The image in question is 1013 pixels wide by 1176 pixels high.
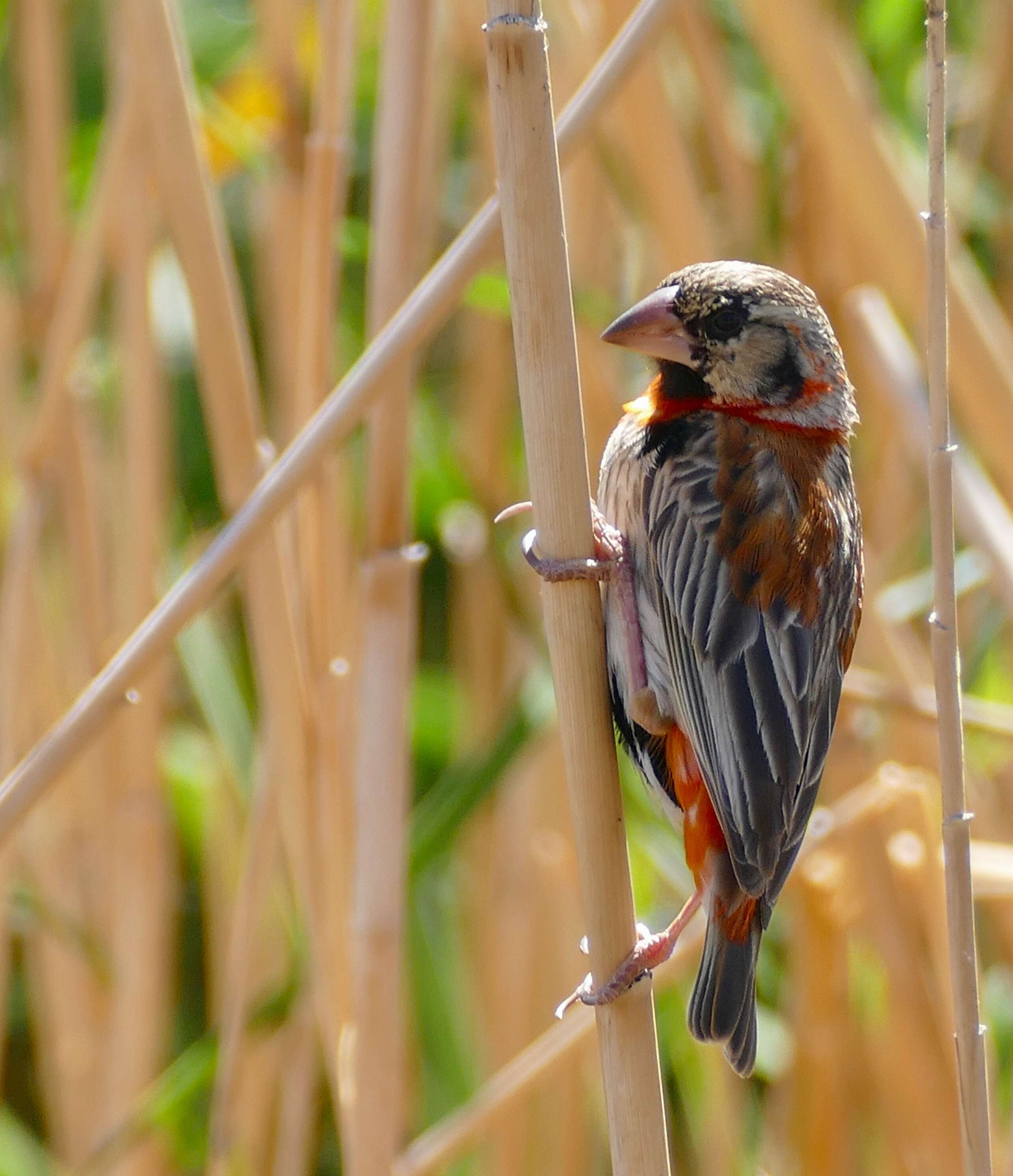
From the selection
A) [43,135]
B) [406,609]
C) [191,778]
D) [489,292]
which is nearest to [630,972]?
[406,609]

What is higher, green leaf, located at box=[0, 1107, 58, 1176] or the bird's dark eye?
the bird's dark eye

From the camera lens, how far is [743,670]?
1.64m

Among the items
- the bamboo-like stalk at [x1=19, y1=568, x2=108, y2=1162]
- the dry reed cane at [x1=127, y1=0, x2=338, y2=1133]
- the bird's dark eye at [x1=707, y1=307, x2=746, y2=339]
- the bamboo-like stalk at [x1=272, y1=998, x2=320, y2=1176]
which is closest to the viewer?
the dry reed cane at [x1=127, y1=0, x2=338, y2=1133]

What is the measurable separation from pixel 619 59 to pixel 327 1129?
2.37 meters

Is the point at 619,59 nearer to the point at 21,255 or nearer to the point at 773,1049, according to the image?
the point at 773,1049

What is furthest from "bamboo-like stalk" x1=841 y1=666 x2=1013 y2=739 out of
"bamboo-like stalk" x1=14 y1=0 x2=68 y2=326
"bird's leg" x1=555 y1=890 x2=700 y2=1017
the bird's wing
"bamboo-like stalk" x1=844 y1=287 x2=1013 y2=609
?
"bamboo-like stalk" x1=14 y1=0 x2=68 y2=326

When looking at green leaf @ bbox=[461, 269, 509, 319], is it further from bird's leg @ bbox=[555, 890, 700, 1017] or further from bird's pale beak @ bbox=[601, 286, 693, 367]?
bird's leg @ bbox=[555, 890, 700, 1017]

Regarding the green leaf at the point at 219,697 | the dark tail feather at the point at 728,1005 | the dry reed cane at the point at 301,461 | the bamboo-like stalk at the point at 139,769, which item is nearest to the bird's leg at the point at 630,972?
the dark tail feather at the point at 728,1005

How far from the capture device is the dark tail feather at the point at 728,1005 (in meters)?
1.53

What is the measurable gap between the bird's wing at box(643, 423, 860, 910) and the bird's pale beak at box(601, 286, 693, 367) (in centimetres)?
12

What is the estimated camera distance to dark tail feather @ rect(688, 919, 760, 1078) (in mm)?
1525

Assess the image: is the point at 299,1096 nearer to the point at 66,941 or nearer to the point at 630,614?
the point at 66,941

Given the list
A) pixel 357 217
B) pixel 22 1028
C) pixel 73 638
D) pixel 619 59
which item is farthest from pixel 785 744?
pixel 22 1028

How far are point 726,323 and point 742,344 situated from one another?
1.4 inches
